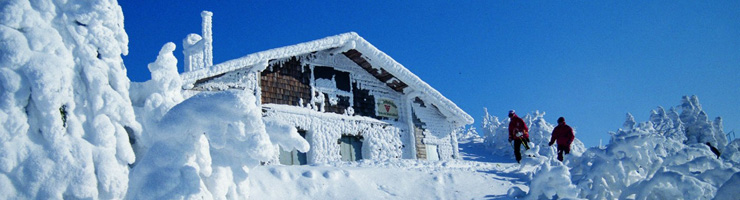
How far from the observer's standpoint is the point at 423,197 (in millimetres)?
9867

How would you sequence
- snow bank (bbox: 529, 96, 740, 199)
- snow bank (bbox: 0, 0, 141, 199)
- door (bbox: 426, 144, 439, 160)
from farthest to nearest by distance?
door (bbox: 426, 144, 439, 160) → snow bank (bbox: 529, 96, 740, 199) → snow bank (bbox: 0, 0, 141, 199)

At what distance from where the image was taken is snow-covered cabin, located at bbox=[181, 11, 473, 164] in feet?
46.6

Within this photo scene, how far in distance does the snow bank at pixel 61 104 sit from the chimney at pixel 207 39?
8.42 meters

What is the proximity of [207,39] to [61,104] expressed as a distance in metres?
9.46

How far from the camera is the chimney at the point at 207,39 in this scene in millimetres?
14297

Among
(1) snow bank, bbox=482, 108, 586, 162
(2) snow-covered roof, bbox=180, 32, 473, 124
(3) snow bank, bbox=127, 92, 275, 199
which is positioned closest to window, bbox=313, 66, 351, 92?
(2) snow-covered roof, bbox=180, 32, 473, 124

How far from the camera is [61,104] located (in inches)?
206

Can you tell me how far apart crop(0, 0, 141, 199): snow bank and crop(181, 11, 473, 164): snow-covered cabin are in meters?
7.09

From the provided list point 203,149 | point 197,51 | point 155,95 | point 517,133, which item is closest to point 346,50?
point 197,51

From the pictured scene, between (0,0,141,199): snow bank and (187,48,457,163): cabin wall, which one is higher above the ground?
(187,48,457,163): cabin wall

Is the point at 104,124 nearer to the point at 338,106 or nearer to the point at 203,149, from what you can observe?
the point at 203,149

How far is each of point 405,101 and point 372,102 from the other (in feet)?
3.62

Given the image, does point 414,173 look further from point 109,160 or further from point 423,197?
point 109,160

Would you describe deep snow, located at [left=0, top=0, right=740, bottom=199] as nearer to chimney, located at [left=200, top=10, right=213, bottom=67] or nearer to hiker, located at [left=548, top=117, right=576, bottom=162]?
hiker, located at [left=548, top=117, right=576, bottom=162]
